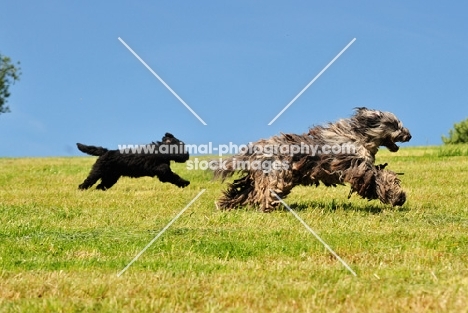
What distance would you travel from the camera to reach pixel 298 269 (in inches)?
230

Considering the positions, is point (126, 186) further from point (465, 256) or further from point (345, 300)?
point (345, 300)

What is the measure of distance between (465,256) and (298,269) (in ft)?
5.71

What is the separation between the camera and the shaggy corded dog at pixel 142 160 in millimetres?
13492

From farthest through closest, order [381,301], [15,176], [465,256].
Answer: [15,176] → [465,256] → [381,301]

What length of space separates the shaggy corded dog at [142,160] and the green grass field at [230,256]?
1.24 meters

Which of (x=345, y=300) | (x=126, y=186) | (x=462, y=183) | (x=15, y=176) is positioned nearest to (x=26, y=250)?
(x=345, y=300)

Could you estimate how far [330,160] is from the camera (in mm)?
9164

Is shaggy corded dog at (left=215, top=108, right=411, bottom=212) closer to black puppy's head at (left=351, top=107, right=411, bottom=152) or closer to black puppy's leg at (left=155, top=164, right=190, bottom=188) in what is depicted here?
black puppy's head at (left=351, top=107, right=411, bottom=152)

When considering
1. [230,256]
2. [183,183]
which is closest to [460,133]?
[183,183]

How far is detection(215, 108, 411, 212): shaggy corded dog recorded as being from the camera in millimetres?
9086

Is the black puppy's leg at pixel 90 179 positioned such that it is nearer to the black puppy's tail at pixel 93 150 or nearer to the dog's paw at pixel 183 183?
the black puppy's tail at pixel 93 150

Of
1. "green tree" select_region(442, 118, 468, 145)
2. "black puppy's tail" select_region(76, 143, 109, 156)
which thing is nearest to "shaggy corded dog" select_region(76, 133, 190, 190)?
"black puppy's tail" select_region(76, 143, 109, 156)

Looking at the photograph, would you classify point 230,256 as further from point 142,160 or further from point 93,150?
point 93,150

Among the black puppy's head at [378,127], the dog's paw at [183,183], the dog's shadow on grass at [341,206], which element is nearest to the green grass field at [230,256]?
the dog's shadow on grass at [341,206]
